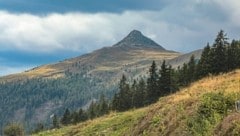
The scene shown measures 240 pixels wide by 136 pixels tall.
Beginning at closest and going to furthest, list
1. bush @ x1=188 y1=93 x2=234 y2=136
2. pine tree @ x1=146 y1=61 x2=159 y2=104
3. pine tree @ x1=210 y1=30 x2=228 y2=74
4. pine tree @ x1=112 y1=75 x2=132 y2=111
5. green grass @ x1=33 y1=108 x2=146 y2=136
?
bush @ x1=188 y1=93 x2=234 y2=136, green grass @ x1=33 y1=108 x2=146 y2=136, pine tree @ x1=210 y1=30 x2=228 y2=74, pine tree @ x1=146 y1=61 x2=159 y2=104, pine tree @ x1=112 y1=75 x2=132 y2=111

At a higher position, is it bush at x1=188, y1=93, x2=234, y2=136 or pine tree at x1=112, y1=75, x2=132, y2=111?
bush at x1=188, y1=93, x2=234, y2=136

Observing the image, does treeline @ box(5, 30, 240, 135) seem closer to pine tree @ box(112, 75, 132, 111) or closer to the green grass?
pine tree @ box(112, 75, 132, 111)

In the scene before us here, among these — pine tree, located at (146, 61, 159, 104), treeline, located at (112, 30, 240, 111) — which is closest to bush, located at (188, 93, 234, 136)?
treeline, located at (112, 30, 240, 111)

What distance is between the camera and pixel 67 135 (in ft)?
153

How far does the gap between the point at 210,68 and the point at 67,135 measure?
168 ft

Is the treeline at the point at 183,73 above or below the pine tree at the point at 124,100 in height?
above

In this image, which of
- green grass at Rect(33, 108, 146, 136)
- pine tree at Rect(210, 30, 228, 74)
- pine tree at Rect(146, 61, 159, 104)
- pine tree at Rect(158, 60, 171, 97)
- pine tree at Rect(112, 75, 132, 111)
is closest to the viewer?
green grass at Rect(33, 108, 146, 136)

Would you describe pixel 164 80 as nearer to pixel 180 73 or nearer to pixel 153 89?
pixel 153 89

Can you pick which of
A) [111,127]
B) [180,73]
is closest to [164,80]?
[180,73]

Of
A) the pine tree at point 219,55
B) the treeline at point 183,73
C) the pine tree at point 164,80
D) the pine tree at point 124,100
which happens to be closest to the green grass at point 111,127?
the treeline at point 183,73

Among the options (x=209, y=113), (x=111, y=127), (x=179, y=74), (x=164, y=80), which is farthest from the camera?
(x=179, y=74)

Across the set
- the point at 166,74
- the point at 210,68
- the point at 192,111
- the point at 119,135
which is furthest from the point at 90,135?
the point at 166,74

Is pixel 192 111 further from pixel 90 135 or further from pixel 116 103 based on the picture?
pixel 116 103

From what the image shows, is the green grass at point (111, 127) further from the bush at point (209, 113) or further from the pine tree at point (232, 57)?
the pine tree at point (232, 57)
